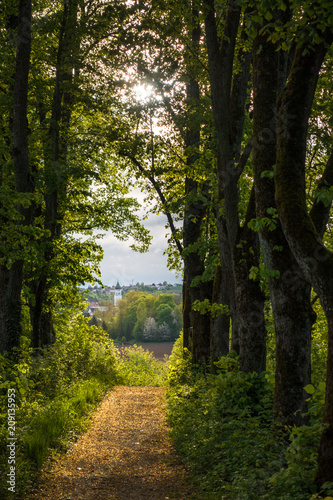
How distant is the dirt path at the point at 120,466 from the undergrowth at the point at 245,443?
13.8 inches

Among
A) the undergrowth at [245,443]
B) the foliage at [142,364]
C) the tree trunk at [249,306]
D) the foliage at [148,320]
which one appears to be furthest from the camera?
the foliage at [148,320]

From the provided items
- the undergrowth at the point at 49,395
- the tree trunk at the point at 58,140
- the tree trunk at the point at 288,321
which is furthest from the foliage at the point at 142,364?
the tree trunk at the point at 288,321

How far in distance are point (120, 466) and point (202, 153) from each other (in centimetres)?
771

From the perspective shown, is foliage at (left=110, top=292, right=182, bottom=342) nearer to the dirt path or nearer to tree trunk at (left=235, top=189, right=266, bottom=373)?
the dirt path

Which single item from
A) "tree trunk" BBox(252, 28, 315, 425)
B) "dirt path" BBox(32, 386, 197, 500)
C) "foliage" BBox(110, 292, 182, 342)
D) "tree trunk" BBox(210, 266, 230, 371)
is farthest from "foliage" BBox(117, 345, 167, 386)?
"foliage" BBox(110, 292, 182, 342)

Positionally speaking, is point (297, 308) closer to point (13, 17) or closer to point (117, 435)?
point (117, 435)

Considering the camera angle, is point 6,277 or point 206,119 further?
point 6,277

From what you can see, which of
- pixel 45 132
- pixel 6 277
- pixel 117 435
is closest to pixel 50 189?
pixel 45 132

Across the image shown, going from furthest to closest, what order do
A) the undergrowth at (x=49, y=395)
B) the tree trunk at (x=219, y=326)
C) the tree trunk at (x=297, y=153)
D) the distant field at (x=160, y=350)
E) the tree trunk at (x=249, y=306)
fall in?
the distant field at (x=160, y=350) → the tree trunk at (x=219, y=326) → the tree trunk at (x=249, y=306) → the undergrowth at (x=49, y=395) → the tree trunk at (x=297, y=153)

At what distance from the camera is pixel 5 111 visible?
11.4 m

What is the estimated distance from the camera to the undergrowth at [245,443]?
416 cm

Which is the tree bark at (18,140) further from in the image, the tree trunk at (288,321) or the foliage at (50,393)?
the tree trunk at (288,321)

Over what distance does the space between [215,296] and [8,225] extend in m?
5.69

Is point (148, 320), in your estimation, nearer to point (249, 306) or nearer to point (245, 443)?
point (249, 306)
